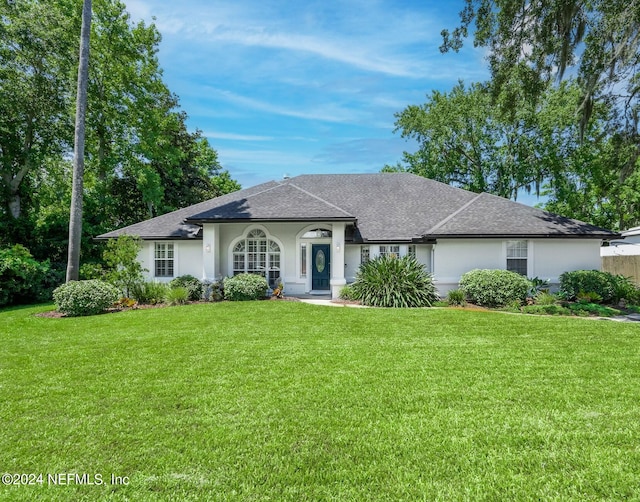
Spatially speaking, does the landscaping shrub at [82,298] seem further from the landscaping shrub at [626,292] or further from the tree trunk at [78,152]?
the landscaping shrub at [626,292]

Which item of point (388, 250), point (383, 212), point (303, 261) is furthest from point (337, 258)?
point (383, 212)

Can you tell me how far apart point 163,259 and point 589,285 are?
702 inches

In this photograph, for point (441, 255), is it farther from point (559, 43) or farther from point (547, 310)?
point (559, 43)

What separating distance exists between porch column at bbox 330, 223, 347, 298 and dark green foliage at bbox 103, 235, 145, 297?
26.2ft

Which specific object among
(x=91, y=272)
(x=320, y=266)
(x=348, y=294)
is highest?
(x=320, y=266)

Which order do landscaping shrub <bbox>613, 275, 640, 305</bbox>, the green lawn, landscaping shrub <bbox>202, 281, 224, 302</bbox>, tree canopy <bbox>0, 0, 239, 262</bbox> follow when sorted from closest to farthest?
the green lawn → landscaping shrub <bbox>613, 275, 640, 305</bbox> → landscaping shrub <bbox>202, 281, 224, 302</bbox> → tree canopy <bbox>0, 0, 239, 262</bbox>

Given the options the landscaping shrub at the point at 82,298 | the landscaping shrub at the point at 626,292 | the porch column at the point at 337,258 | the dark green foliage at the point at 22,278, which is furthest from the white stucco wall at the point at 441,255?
the dark green foliage at the point at 22,278

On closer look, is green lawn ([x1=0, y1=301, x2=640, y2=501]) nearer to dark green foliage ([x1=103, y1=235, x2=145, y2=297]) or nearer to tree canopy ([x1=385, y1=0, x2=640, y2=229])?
dark green foliage ([x1=103, y1=235, x2=145, y2=297])

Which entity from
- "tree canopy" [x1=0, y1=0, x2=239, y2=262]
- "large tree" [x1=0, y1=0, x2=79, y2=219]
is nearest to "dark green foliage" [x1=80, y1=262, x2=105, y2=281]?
"tree canopy" [x1=0, y1=0, x2=239, y2=262]

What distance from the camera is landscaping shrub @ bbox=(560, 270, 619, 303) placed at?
523 inches

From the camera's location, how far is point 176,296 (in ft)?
45.9

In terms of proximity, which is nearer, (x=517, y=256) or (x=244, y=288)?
(x=244, y=288)

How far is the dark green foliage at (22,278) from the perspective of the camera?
49.1ft

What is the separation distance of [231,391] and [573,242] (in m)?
15.5
